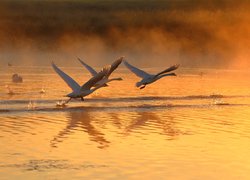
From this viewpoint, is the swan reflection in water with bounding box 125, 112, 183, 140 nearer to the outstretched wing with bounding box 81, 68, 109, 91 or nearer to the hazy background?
the outstretched wing with bounding box 81, 68, 109, 91

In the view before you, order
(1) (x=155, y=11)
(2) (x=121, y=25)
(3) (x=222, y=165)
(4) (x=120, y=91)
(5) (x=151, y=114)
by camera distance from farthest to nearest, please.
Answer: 1. (1) (x=155, y=11)
2. (2) (x=121, y=25)
3. (4) (x=120, y=91)
4. (5) (x=151, y=114)
5. (3) (x=222, y=165)

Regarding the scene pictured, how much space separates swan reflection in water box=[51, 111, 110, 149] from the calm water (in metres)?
0.02

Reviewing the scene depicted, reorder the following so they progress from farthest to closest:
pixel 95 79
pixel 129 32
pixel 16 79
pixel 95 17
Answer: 1. pixel 95 17
2. pixel 129 32
3. pixel 16 79
4. pixel 95 79

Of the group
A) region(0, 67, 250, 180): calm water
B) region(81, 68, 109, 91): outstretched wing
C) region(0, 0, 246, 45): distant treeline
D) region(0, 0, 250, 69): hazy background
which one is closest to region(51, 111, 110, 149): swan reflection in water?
region(0, 67, 250, 180): calm water

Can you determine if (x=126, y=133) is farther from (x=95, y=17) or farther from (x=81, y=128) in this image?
(x=95, y=17)

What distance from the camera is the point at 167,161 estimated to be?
1666cm

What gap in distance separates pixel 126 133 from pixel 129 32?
37.5 m

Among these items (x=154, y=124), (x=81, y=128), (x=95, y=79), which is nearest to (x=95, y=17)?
(x=95, y=79)

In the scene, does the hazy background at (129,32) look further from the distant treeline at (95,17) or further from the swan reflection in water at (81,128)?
the swan reflection in water at (81,128)

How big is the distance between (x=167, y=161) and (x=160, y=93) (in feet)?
42.2

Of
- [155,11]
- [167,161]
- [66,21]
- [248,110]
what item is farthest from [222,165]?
[155,11]

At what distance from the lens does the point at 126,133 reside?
1995cm

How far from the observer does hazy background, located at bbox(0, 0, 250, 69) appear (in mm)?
49281

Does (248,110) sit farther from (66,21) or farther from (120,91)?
(66,21)
